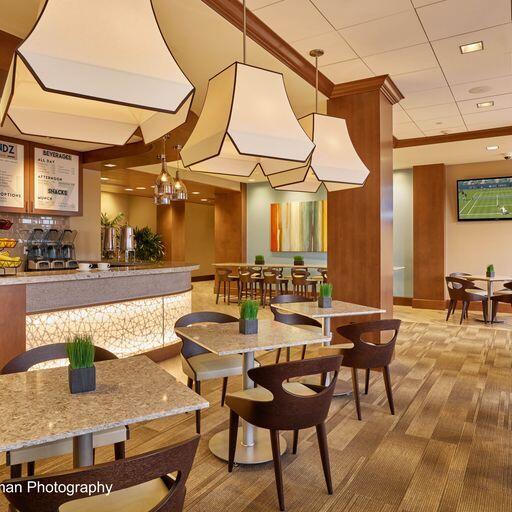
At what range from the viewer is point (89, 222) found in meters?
7.65

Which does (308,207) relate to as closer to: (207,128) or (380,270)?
(380,270)

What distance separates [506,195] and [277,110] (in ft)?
27.0

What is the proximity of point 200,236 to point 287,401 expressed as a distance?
→ 1413 centimetres

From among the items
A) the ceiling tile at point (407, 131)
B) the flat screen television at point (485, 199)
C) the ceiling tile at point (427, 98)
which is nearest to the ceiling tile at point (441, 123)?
the ceiling tile at point (407, 131)

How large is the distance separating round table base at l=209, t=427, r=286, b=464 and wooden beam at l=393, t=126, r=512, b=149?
627cm

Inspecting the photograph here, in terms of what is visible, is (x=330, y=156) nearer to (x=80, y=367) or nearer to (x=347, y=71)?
(x=347, y=71)

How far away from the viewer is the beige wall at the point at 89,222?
7516mm

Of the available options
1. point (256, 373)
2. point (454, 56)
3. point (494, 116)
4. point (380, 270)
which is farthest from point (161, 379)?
point (494, 116)

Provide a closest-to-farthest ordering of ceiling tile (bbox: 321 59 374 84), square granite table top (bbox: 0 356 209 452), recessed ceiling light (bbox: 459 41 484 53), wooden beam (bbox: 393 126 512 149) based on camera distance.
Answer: square granite table top (bbox: 0 356 209 452)
recessed ceiling light (bbox: 459 41 484 53)
ceiling tile (bbox: 321 59 374 84)
wooden beam (bbox: 393 126 512 149)

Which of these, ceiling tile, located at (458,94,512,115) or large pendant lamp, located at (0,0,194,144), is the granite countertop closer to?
large pendant lamp, located at (0,0,194,144)

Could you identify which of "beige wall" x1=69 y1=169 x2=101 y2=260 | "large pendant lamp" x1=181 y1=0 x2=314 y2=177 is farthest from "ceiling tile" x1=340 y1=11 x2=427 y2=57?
"beige wall" x1=69 y1=169 x2=101 y2=260

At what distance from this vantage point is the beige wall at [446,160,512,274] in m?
9.26

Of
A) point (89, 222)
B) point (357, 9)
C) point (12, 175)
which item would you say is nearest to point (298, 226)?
point (89, 222)

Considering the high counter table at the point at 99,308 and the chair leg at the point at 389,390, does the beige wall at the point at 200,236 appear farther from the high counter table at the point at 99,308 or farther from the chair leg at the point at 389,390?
the chair leg at the point at 389,390
